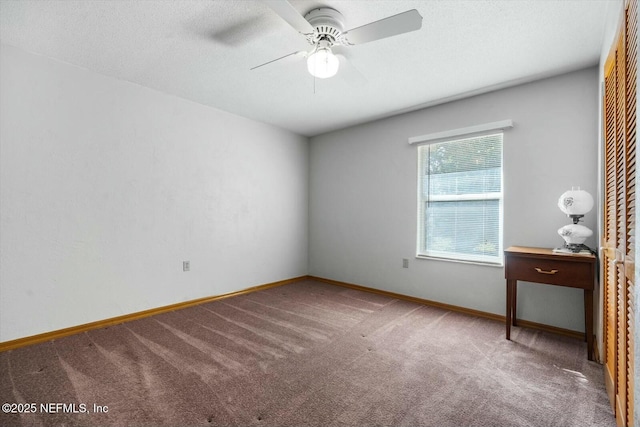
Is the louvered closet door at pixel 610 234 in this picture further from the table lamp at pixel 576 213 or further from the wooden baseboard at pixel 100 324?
the wooden baseboard at pixel 100 324

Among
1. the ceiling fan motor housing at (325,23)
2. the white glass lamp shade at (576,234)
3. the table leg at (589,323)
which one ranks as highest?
the ceiling fan motor housing at (325,23)

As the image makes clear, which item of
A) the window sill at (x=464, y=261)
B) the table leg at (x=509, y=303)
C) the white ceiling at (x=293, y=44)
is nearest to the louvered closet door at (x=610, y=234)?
the white ceiling at (x=293, y=44)

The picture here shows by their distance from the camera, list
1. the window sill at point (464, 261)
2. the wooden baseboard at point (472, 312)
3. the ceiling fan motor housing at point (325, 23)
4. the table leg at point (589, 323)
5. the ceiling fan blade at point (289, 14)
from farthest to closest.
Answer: the window sill at point (464, 261)
the wooden baseboard at point (472, 312)
the table leg at point (589, 323)
the ceiling fan motor housing at point (325, 23)
the ceiling fan blade at point (289, 14)

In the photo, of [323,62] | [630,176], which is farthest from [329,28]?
[630,176]

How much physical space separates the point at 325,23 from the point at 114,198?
8.29 feet

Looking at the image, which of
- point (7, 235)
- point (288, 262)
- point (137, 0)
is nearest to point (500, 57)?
point (137, 0)

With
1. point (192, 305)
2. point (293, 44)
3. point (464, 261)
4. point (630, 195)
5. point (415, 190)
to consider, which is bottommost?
point (192, 305)

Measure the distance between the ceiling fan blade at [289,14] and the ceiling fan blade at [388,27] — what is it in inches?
10.3

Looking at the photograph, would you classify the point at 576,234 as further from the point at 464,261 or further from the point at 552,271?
the point at 464,261

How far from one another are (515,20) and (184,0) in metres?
2.16

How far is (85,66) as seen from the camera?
265 centimetres

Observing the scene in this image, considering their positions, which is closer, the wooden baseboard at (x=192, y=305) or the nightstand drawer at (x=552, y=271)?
the nightstand drawer at (x=552, y=271)

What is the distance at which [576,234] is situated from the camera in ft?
7.66

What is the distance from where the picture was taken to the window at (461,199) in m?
3.13
